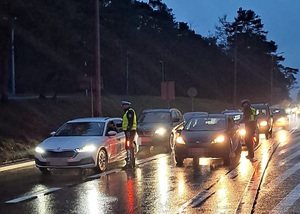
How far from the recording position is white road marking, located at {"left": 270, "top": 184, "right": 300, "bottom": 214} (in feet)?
27.3

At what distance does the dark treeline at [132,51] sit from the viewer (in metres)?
27.5

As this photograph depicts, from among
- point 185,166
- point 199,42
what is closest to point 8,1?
point 185,166

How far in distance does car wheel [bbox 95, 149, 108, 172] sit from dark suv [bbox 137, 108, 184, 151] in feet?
19.1

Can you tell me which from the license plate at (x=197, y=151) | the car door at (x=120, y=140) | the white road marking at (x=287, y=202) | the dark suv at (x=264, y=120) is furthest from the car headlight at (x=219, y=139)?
the dark suv at (x=264, y=120)

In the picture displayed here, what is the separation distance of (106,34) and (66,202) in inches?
1131

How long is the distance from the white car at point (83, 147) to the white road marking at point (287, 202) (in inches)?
203

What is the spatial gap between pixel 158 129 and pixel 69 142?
7449 millimetres

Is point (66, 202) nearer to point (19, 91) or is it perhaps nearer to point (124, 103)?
point (124, 103)

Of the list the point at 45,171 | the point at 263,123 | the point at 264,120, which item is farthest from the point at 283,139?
the point at 45,171

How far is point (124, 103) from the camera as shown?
14.3m

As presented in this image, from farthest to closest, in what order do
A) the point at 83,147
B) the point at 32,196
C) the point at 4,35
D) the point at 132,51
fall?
the point at 132,51, the point at 4,35, the point at 83,147, the point at 32,196

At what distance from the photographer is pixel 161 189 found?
1050 centimetres

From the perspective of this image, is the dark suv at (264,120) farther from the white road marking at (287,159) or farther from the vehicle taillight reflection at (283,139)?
the white road marking at (287,159)

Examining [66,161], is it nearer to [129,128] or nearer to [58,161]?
[58,161]
